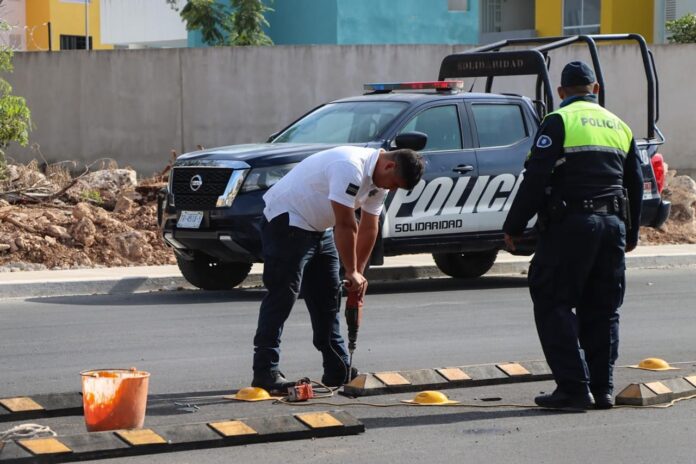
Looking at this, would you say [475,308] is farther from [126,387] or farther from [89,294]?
[126,387]

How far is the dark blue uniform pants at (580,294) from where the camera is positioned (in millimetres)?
7746

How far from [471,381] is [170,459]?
2699mm

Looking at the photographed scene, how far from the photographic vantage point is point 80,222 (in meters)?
15.8

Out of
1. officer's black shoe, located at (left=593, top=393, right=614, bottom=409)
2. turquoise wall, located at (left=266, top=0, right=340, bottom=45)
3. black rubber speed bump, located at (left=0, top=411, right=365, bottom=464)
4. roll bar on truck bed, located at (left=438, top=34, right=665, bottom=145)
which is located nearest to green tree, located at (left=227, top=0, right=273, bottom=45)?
turquoise wall, located at (left=266, top=0, right=340, bottom=45)

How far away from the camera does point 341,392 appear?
843 centimetres

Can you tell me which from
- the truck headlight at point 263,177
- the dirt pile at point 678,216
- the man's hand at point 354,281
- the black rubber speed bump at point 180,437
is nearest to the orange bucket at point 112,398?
the black rubber speed bump at point 180,437

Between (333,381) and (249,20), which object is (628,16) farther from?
(333,381)

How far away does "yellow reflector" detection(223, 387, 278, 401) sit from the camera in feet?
26.7

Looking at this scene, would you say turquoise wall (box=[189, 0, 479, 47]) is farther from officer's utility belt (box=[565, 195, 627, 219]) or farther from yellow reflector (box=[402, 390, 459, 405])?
officer's utility belt (box=[565, 195, 627, 219])

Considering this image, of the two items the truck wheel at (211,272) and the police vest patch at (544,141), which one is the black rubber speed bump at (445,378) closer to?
the police vest patch at (544,141)

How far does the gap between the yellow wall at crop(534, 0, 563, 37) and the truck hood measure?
101 feet

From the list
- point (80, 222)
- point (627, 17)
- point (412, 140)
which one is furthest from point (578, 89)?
point (627, 17)

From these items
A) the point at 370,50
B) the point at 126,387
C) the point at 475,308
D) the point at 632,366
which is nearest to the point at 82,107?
the point at 370,50

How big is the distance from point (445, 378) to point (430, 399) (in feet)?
1.73
